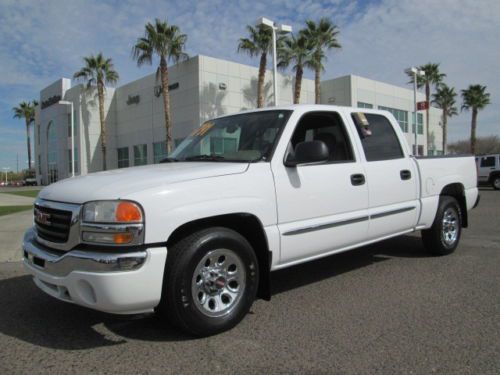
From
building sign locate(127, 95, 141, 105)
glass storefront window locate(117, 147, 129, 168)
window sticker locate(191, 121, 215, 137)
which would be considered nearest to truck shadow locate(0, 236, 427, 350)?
window sticker locate(191, 121, 215, 137)

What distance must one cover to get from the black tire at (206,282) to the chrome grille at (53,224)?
2.66 ft

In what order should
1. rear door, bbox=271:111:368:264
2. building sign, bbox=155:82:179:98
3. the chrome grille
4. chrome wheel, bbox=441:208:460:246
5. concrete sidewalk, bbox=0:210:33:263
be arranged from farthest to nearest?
1. building sign, bbox=155:82:179:98
2. concrete sidewalk, bbox=0:210:33:263
3. chrome wheel, bbox=441:208:460:246
4. rear door, bbox=271:111:368:264
5. the chrome grille

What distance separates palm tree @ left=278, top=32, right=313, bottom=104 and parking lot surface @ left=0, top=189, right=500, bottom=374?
24.7m

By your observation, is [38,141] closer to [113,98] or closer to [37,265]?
[113,98]

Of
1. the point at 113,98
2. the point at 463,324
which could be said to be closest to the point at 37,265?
the point at 463,324

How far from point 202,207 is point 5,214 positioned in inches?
448

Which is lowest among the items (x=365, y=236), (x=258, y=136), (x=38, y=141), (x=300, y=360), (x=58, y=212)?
(x=300, y=360)

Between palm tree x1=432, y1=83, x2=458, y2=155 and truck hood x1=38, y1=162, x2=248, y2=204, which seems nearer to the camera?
truck hood x1=38, y1=162, x2=248, y2=204

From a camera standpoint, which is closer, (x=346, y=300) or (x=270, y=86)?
(x=346, y=300)

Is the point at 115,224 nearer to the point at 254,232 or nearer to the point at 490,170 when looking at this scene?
the point at 254,232

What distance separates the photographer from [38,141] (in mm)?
52125

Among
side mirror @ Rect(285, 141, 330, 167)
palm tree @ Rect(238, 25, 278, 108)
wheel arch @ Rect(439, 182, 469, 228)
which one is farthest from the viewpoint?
palm tree @ Rect(238, 25, 278, 108)

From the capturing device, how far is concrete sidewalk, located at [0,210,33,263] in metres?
6.99

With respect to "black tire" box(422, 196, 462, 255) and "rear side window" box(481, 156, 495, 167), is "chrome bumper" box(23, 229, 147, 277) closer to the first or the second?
"black tire" box(422, 196, 462, 255)
